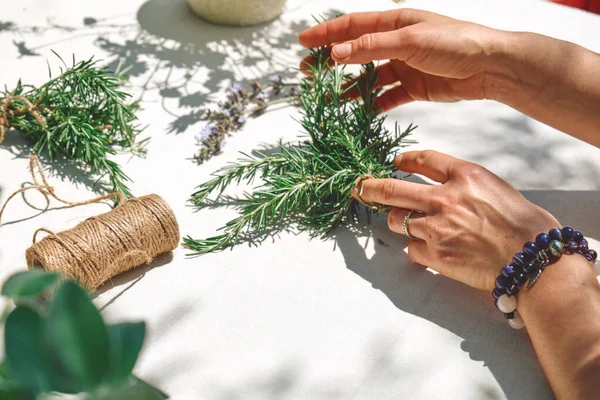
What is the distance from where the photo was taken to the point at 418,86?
1.26 m

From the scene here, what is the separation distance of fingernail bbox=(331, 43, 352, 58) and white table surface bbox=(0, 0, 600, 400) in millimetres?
289

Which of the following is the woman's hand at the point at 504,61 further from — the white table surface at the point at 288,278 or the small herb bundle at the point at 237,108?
the small herb bundle at the point at 237,108

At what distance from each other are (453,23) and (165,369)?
0.83 metres

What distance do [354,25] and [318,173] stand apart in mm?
372

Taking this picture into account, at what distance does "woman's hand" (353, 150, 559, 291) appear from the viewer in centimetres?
90

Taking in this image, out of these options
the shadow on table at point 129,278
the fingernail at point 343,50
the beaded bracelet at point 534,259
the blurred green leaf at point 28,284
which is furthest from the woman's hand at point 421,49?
the blurred green leaf at point 28,284

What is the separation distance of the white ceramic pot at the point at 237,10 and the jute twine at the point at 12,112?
62 cm

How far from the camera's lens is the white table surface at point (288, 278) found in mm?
838

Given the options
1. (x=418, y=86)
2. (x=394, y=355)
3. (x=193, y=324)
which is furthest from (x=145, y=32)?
(x=394, y=355)

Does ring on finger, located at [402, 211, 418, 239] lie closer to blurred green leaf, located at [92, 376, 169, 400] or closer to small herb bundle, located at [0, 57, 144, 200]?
small herb bundle, located at [0, 57, 144, 200]

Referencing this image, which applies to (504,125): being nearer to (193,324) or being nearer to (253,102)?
(253,102)

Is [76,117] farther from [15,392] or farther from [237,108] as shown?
[15,392]

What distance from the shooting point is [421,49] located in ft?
3.36

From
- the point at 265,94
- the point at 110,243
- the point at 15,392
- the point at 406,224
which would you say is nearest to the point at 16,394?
the point at 15,392
